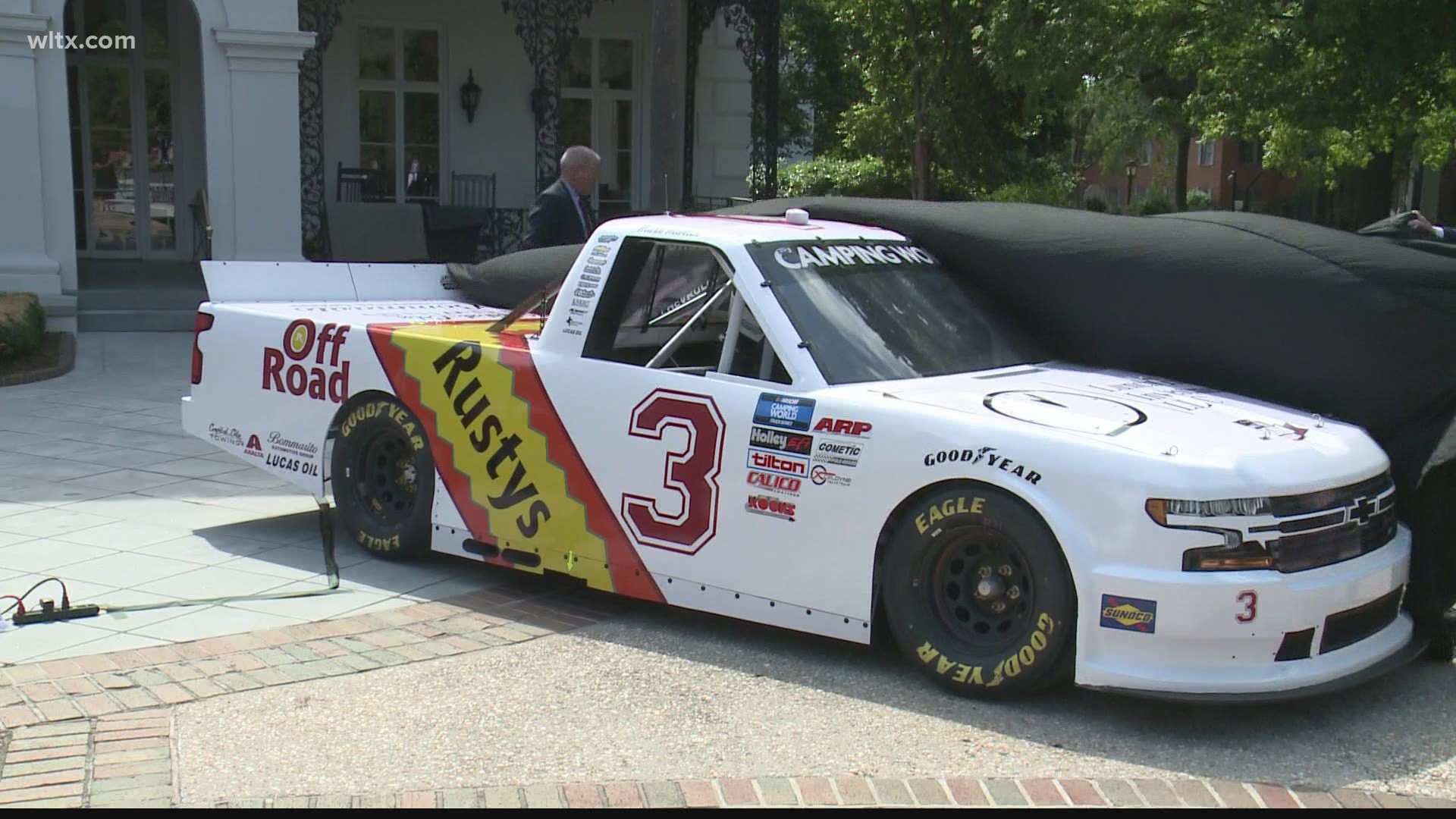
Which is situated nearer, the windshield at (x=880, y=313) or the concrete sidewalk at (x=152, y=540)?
the windshield at (x=880, y=313)

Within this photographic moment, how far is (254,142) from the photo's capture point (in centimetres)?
1530

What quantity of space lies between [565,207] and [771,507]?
169 inches

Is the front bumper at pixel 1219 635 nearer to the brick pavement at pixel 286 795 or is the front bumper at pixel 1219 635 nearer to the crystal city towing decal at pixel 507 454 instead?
the brick pavement at pixel 286 795

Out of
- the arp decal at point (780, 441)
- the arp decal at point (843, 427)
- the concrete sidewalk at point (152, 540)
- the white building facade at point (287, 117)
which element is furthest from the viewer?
the white building facade at point (287, 117)

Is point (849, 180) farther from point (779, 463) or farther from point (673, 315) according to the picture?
point (779, 463)

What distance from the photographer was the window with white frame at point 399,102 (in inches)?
797

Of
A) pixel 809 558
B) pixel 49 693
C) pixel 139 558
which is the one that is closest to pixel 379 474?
pixel 139 558

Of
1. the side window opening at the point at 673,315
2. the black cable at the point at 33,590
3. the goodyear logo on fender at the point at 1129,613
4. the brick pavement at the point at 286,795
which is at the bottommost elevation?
the brick pavement at the point at 286,795

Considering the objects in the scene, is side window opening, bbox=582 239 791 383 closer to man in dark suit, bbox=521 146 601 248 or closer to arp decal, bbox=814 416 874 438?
arp decal, bbox=814 416 874 438

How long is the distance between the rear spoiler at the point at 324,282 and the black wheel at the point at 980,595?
3817mm

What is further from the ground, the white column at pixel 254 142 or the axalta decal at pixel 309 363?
the white column at pixel 254 142

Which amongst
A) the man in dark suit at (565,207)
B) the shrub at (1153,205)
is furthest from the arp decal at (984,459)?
the shrub at (1153,205)

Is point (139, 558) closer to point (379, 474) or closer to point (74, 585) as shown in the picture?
point (74, 585)

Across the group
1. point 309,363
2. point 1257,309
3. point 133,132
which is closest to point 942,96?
point 133,132
